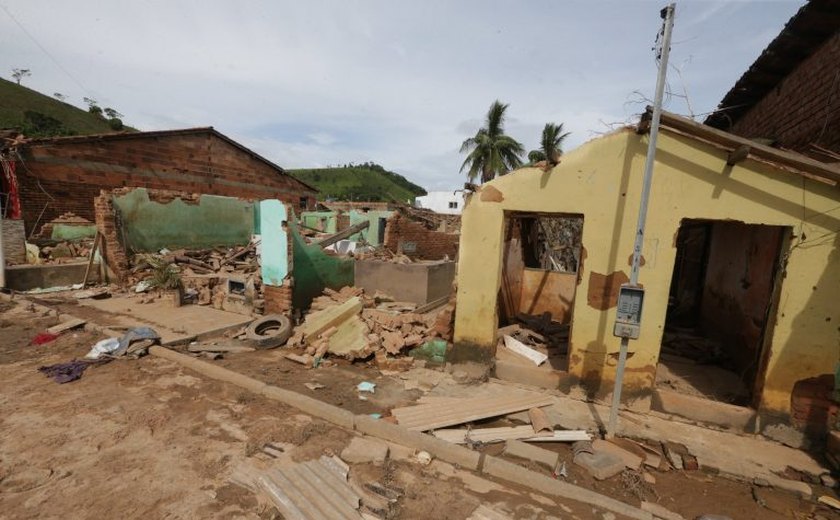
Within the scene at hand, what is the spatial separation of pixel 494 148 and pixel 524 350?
2708cm

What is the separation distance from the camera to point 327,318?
7.37 metres

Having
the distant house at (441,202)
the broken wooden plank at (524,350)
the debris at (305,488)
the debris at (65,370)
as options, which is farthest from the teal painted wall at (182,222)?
the distant house at (441,202)

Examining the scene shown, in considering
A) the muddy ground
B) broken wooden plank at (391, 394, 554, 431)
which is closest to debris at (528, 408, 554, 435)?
broken wooden plank at (391, 394, 554, 431)

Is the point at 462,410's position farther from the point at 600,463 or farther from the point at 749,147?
the point at 749,147

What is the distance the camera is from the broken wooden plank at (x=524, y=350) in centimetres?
611

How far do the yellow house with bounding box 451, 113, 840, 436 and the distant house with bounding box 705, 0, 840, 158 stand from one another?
727mm

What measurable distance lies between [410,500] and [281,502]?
1183 mm

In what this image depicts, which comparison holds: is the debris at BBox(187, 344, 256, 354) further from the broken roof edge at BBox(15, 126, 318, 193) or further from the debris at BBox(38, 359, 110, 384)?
the broken roof edge at BBox(15, 126, 318, 193)

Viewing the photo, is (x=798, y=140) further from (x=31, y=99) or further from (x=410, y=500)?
(x=31, y=99)

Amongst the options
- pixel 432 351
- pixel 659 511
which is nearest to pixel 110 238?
pixel 432 351

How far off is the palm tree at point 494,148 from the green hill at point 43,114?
100ft

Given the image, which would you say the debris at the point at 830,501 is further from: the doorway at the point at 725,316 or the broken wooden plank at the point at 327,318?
the broken wooden plank at the point at 327,318

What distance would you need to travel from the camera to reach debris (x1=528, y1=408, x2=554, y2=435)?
4.56m

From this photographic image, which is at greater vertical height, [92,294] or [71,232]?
[71,232]
